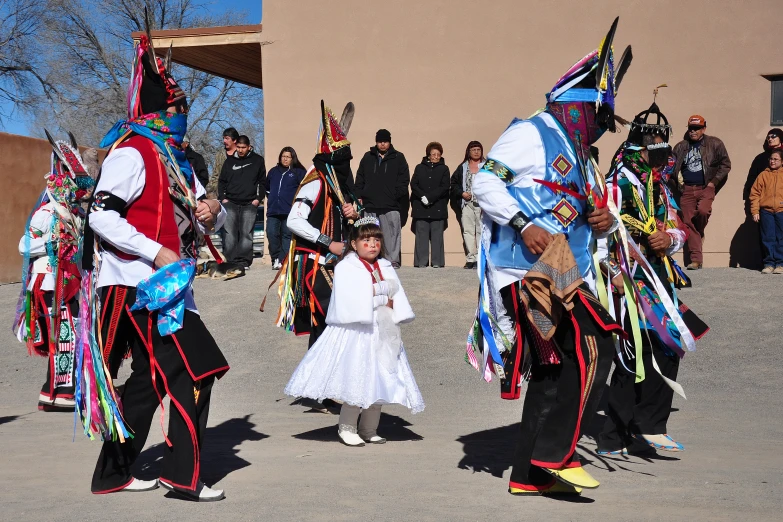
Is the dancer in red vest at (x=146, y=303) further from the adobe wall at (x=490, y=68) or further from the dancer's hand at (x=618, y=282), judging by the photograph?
the adobe wall at (x=490, y=68)

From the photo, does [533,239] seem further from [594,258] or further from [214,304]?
[214,304]

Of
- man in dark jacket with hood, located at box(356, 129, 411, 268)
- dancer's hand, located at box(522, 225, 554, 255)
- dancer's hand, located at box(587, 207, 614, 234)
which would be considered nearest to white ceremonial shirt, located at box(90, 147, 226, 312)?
dancer's hand, located at box(522, 225, 554, 255)

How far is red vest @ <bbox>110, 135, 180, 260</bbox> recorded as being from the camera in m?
5.14

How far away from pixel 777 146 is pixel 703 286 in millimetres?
2459

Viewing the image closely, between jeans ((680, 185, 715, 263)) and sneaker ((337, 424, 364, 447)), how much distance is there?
8.28m

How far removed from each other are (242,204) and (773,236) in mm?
7257

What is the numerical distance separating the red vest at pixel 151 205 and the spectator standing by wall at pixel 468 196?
915 cm

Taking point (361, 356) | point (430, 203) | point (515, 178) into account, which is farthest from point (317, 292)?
point (430, 203)

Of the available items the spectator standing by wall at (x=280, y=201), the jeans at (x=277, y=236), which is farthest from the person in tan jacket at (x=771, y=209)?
the jeans at (x=277, y=236)

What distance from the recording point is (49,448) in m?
6.47

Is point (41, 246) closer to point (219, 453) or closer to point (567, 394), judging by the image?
point (219, 453)

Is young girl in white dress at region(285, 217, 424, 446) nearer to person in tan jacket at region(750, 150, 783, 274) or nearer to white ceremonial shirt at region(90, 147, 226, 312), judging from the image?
white ceremonial shirt at region(90, 147, 226, 312)

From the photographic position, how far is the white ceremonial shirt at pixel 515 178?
5047 mm

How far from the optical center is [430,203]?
1454 centimetres
